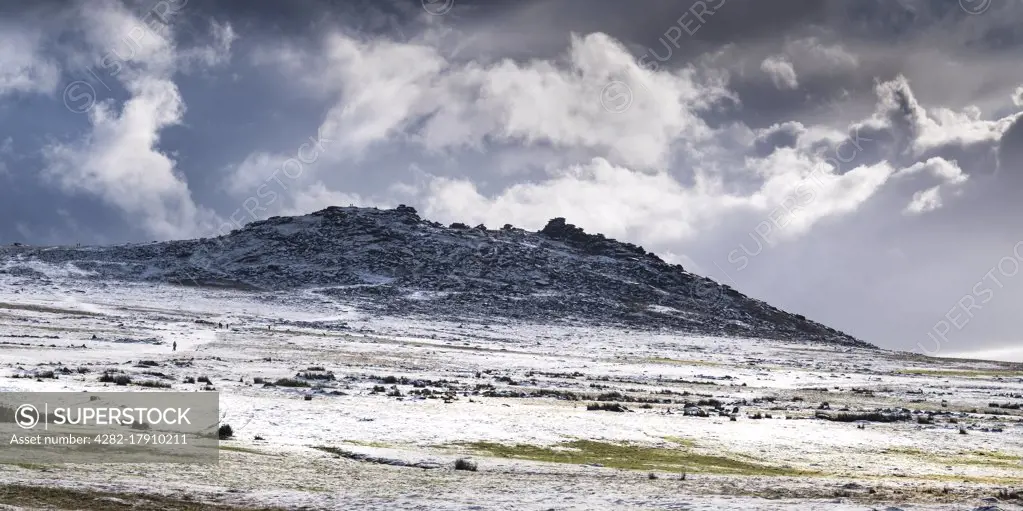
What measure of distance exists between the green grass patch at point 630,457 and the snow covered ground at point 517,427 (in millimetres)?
148

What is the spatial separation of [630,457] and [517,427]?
21.4 feet

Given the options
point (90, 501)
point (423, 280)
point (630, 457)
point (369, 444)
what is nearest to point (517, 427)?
point (630, 457)

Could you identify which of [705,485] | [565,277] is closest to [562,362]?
[705,485]

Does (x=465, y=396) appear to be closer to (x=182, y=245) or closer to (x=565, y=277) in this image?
(x=565, y=277)

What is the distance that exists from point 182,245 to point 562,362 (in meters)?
135

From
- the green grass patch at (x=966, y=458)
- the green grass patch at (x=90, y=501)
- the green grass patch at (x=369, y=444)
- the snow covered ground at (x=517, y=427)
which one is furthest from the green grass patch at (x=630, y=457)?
the green grass patch at (x=90, y=501)

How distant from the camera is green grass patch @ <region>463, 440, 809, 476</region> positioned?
27.2 metres

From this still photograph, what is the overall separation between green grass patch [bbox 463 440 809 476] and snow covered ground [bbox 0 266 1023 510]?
0.48 ft

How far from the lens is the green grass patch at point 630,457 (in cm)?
2720

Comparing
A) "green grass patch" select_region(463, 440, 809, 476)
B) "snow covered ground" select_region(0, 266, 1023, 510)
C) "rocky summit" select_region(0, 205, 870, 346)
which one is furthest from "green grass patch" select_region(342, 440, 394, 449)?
"rocky summit" select_region(0, 205, 870, 346)

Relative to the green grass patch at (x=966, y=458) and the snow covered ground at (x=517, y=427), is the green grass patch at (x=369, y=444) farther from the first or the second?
the green grass patch at (x=966, y=458)

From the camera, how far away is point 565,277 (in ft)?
627

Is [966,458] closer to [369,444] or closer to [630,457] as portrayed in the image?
[630,457]

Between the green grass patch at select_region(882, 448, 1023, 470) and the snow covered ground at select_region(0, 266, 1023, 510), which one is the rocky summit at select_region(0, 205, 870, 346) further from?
the green grass patch at select_region(882, 448, 1023, 470)
